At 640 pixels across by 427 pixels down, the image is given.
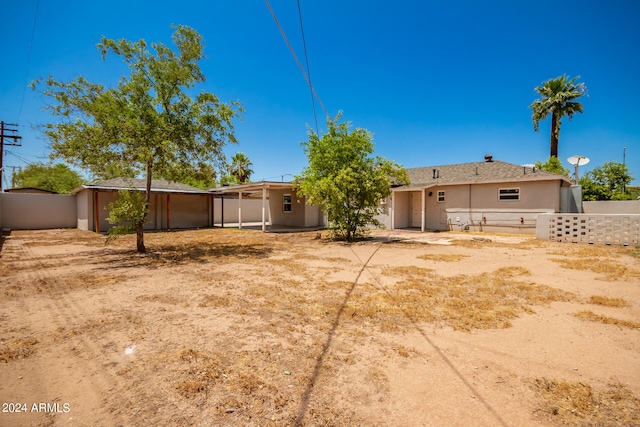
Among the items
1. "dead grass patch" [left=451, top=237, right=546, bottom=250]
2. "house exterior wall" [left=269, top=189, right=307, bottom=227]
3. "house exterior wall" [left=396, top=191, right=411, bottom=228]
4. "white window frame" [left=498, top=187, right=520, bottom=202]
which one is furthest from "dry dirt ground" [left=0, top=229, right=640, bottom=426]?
"house exterior wall" [left=269, top=189, right=307, bottom=227]

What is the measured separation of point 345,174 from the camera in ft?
39.2

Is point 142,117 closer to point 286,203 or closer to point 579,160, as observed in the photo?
point 286,203

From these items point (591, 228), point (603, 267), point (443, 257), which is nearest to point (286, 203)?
point (443, 257)

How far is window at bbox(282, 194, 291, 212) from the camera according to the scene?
21.6m

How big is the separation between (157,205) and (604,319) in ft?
69.8

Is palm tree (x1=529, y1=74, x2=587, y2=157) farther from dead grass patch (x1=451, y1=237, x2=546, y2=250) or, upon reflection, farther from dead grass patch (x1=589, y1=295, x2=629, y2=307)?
dead grass patch (x1=589, y1=295, x2=629, y2=307)

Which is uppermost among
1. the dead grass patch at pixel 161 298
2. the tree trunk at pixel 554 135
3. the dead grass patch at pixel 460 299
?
the tree trunk at pixel 554 135

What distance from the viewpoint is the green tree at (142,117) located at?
338 inches

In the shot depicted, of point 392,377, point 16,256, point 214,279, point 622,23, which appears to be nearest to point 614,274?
point 392,377

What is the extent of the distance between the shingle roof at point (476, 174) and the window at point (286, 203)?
8314 mm

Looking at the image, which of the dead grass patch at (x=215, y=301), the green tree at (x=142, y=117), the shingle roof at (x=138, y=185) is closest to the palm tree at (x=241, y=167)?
the shingle roof at (x=138, y=185)

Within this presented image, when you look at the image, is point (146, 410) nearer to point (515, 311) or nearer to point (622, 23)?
point (515, 311)

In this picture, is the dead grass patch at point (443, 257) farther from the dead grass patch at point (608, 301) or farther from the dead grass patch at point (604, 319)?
Answer: the dead grass patch at point (604, 319)

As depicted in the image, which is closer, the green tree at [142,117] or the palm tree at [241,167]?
the green tree at [142,117]
